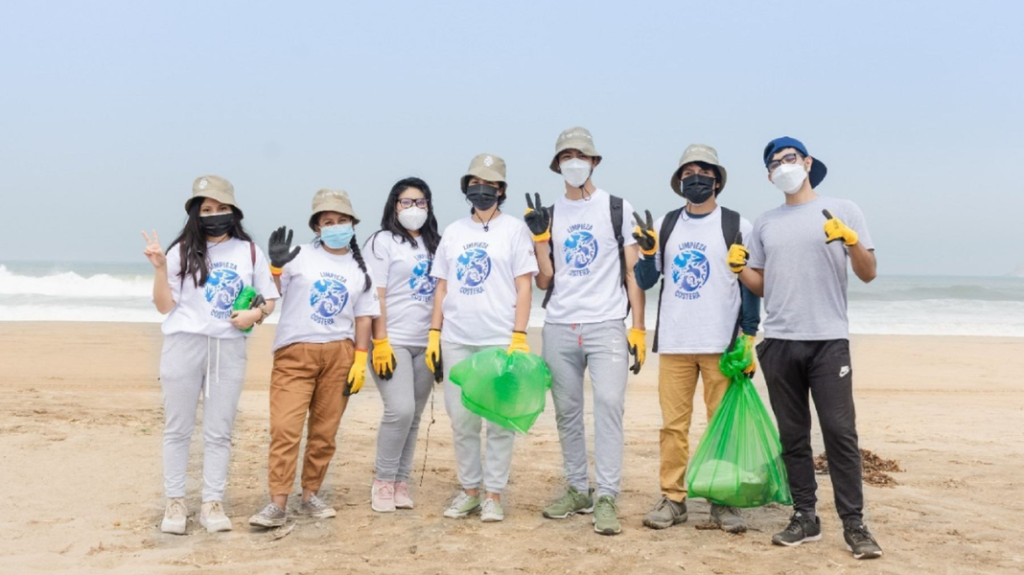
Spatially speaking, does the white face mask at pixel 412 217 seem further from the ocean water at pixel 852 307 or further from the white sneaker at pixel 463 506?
the ocean water at pixel 852 307

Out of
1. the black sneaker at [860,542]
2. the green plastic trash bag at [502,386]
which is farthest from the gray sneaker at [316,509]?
the black sneaker at [860,542]

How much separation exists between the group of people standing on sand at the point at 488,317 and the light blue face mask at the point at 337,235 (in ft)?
0.04

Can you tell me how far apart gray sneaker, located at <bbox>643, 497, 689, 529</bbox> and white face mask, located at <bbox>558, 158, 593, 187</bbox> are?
1.80 meters

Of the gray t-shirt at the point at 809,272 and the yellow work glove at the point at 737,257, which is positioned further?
the yellow work glove at the point at 737,257

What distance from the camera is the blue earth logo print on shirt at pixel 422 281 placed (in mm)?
4727

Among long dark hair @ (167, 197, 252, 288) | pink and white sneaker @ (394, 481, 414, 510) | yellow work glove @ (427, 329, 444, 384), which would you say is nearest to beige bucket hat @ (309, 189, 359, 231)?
long dark hair @ (167, 197, 252, 288)

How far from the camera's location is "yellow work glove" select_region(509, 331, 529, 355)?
4.36 meters

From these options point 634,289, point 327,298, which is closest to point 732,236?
point 634,289

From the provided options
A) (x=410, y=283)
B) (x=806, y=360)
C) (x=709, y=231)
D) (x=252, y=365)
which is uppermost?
(x=709, y=231)

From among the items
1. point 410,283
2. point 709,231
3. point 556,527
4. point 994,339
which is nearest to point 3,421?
point 410,283

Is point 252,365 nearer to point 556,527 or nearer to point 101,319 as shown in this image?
point 556,527

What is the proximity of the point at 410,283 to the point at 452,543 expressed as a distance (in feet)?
4.80

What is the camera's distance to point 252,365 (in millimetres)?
12266

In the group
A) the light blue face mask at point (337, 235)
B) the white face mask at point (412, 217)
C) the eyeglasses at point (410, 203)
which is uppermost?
the eyeglasses at point (410, 203)
